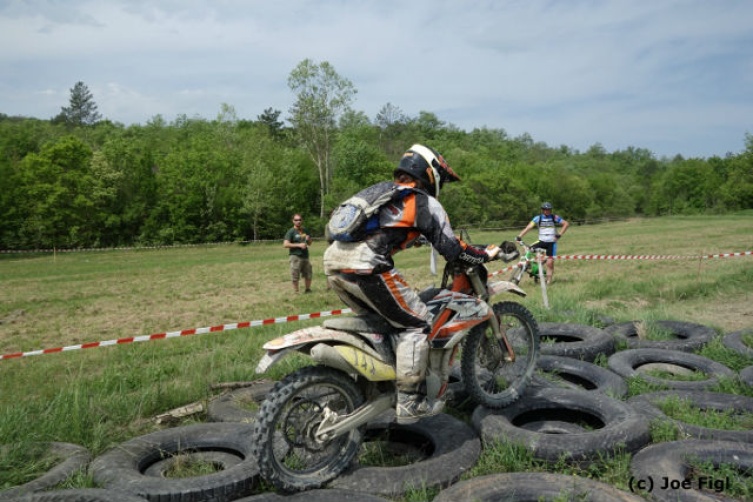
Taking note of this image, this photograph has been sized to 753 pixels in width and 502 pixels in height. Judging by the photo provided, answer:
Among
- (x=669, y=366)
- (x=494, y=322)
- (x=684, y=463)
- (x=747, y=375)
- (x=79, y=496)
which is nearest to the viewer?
(x=79, y=496)

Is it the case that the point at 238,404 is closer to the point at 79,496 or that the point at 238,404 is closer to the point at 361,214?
the point at 79,496

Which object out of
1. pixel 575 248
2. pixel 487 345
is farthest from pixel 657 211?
pixel 487 345

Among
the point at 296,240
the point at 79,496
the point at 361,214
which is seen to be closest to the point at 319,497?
the point at 79,496

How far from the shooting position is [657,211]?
101062 millimetres

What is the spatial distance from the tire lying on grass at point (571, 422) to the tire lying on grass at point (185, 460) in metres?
1.91

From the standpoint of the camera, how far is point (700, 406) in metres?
5.20

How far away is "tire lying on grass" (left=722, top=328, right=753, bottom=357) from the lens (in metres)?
6.62

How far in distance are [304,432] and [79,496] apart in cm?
146

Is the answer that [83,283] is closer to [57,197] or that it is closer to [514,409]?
[514,409]

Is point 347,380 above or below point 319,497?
above

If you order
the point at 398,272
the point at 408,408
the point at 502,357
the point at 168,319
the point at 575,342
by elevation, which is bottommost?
the point at 168,319

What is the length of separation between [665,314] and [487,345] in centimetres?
517

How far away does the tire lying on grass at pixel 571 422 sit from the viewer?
4.14m

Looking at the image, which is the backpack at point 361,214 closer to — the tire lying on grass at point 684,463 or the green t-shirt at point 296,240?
the tire lying on grass at point 684,463
